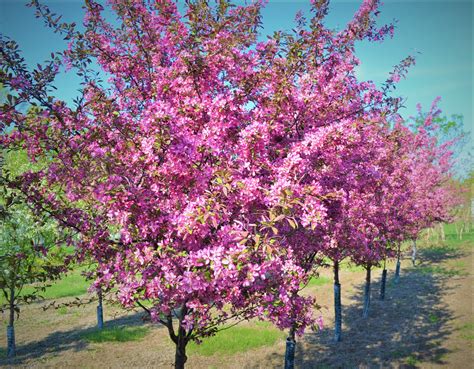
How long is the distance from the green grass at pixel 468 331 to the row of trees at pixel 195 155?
9008mm

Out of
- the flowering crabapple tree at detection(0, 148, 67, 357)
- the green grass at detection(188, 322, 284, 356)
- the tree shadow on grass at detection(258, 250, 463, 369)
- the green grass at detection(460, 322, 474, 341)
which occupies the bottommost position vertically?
the green grass at detection(188, 322, 284, 356)

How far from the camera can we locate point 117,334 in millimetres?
14984

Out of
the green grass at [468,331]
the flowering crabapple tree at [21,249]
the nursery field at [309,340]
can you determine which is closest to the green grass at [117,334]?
the nursery field at [309,340]

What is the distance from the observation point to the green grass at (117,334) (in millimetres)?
14513

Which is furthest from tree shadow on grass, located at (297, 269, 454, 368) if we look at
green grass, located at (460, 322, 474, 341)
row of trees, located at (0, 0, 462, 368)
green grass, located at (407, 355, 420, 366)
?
row of trees, located at (0, 0, 462, 368)

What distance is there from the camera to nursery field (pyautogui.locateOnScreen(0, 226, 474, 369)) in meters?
11.3

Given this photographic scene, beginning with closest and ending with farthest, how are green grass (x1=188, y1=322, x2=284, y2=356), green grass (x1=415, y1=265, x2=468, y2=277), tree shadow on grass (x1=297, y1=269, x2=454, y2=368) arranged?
tree shadow on grass (x1=297, y1=269, x2=454, y2=368) < green grass (x1=188, y1=322, x2=284, y2=356) < green grass (x1=415, y1=265, x2=468, y2=277)

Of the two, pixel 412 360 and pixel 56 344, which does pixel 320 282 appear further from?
pixel 56 344

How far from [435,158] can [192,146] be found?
105 ft

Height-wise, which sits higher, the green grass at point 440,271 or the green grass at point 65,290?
the green grass at point 440,271

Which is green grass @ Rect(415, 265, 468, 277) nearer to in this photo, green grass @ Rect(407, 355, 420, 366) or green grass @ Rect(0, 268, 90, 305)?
green grass @ Rect(407, 355, 420, 366)

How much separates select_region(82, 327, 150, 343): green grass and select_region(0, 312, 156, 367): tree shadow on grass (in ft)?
1.15

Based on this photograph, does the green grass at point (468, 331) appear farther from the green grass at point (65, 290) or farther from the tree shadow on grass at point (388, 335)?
the green grass at point (65, 290)

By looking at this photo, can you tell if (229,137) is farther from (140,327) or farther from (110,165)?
(140,327)
